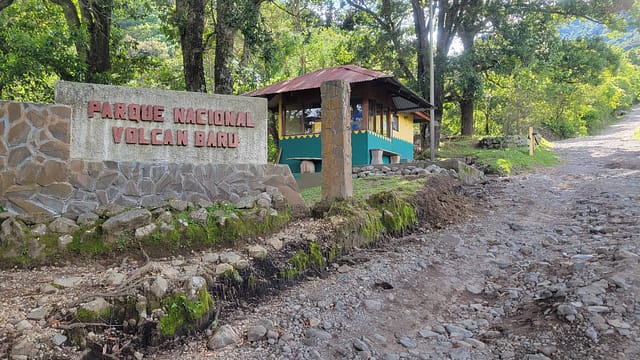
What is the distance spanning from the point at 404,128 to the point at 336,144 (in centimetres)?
1421


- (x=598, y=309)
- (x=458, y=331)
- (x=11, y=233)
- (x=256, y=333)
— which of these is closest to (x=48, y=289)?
(x=11, y=233)

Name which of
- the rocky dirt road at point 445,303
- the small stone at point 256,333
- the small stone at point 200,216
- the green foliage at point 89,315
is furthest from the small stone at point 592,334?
the small stone at point 200,216

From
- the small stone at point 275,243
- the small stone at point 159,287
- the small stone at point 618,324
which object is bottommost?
the small stone at point 618,324

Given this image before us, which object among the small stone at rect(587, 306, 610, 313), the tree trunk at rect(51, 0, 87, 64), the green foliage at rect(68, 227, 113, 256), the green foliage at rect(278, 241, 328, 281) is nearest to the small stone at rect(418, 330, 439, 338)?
the small stone at rect(587, 306, 610, 313)

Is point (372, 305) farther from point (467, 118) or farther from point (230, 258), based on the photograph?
point (467, 118)

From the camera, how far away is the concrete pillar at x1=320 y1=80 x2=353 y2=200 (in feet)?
26.8

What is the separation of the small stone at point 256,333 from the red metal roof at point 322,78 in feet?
38.1

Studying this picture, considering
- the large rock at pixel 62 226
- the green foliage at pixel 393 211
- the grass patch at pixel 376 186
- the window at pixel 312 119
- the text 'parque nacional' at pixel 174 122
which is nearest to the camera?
the large rock at pixel 62 226

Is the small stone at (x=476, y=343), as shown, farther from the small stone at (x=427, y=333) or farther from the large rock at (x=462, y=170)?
the large rock at (x=462, y=170)

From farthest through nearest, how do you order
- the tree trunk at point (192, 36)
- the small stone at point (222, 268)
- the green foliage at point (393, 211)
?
the tree trunk at point (192, 36) → the green foliage at point (393, 211) → the small stone at point (222, 268)

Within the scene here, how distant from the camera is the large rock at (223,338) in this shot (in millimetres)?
4844

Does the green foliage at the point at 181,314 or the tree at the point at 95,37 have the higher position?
the tree at the point at 95,37

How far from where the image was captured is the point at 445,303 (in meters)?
6.04

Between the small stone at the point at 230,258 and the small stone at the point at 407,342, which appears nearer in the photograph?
the small stone at the point at 407,342
